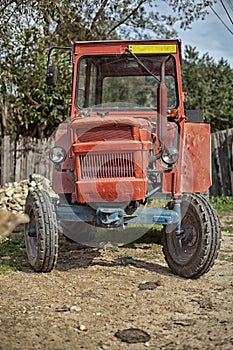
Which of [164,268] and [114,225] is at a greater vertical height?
[114,225]

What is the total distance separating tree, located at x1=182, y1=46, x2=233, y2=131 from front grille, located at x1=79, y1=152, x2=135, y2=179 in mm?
14793

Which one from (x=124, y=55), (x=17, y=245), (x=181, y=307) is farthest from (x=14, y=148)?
(x=181, y=307)

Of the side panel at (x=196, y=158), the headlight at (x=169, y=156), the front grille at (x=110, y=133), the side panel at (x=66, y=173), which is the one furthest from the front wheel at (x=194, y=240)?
the side panel at (x=66, y=173)

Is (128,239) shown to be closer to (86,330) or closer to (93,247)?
(93,247)

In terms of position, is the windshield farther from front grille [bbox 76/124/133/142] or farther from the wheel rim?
the wheel rim

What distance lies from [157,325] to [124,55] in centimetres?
351

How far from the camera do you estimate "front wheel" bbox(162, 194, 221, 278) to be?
5332mm

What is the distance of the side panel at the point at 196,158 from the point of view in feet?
20.8

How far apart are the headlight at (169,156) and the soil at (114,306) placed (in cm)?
116

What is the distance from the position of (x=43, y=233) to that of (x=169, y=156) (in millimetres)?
1548

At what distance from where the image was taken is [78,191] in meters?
5.49

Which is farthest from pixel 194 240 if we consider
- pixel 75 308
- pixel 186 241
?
pixel 75 308

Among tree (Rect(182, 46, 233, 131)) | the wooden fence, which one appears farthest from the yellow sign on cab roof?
Result: tree (Rect(182, 46, 233, 131))

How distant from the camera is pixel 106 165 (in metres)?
5.49
